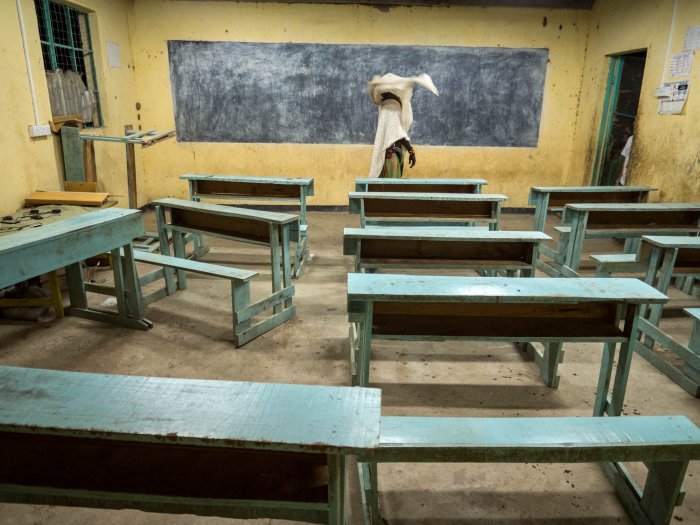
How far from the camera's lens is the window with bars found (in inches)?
178

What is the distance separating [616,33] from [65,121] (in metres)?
6.37

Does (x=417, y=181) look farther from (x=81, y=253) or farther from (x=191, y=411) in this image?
(x=191, y=411)

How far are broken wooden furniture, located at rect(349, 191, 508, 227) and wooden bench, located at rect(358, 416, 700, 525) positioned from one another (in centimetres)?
247

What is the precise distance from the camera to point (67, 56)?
496 cm

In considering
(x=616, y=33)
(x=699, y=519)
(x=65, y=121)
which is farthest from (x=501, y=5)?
(x=699, y=519)

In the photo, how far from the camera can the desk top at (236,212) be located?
2.91m

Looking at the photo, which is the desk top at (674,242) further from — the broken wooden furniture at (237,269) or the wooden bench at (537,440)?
the broken wooden furniture at (237,269)

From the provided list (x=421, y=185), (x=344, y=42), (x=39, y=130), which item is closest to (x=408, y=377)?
(x=421, y=185)

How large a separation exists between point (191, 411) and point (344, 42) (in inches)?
248

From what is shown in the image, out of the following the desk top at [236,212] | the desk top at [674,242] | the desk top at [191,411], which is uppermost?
the desk top at [236,212]

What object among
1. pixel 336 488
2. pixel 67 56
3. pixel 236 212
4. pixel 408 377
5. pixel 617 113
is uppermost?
pixel 67 56

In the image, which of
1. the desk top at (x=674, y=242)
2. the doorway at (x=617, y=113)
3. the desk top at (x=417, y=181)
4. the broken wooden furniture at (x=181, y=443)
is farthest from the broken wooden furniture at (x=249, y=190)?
the doorway at (x=617, y=113)

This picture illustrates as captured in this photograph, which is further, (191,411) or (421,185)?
(421,185)

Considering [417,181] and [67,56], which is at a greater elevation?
[67,56]
